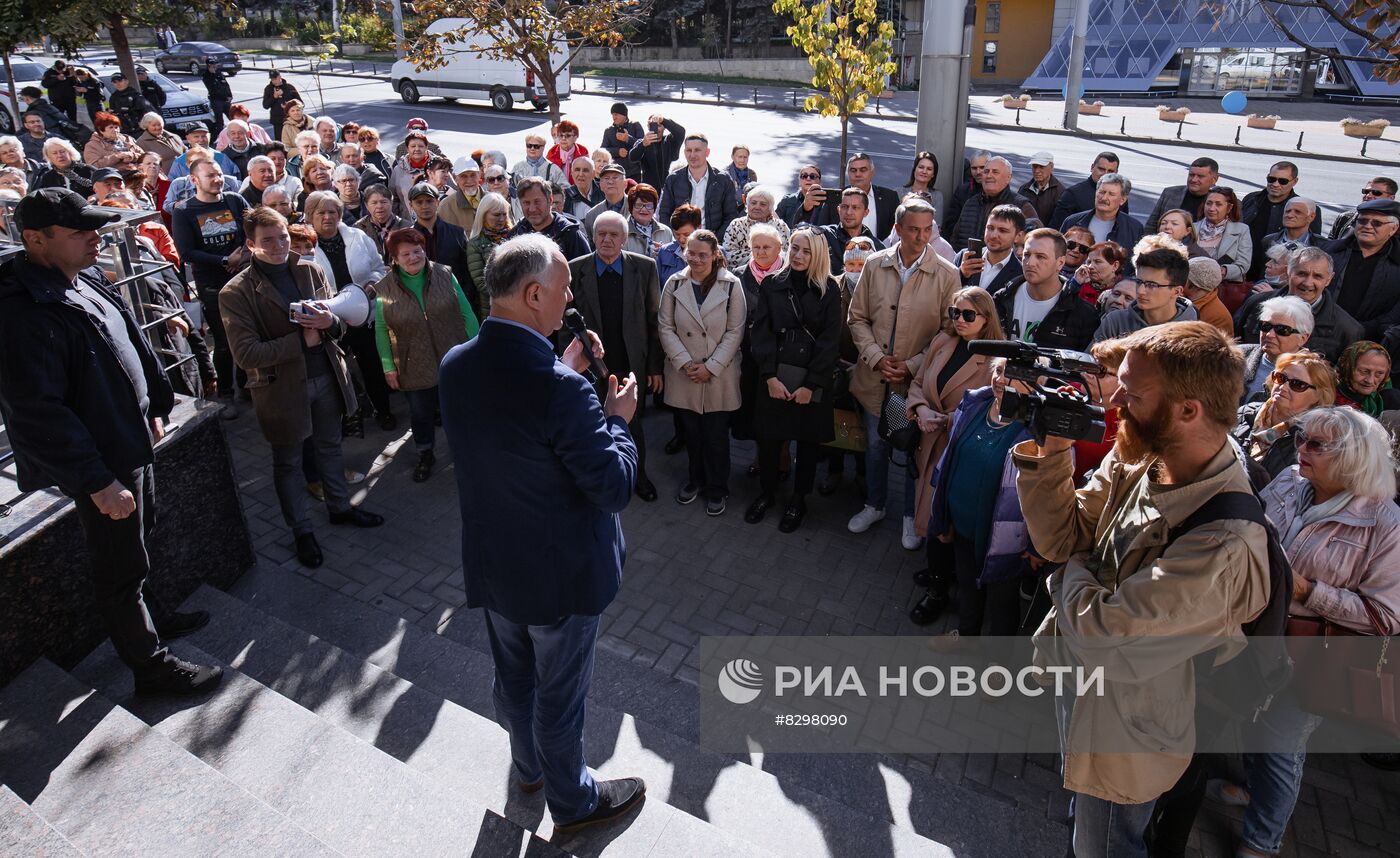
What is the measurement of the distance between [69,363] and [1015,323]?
4865 millimetres

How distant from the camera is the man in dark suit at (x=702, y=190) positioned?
888 centimetres

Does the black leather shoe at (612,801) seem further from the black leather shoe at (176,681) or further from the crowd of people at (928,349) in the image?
the black leather shoe at (176,681)

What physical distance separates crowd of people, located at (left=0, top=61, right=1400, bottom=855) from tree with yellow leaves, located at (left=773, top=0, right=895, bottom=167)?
1911mm

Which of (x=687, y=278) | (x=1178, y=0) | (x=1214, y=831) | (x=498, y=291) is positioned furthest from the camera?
(x=1178, y=0)

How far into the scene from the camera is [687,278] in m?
5.62

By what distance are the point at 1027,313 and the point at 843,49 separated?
5519 mm

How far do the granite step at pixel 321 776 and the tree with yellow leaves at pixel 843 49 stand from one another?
27.5ft

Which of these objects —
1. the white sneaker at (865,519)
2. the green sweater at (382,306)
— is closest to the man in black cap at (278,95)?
the green sweater at (382,306)

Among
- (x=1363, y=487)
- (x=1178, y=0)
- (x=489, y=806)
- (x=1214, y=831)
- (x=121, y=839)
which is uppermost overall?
(x=1178, y=0)

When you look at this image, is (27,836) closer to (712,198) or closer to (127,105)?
(712,198)

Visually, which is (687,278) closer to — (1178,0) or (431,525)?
(431,525)

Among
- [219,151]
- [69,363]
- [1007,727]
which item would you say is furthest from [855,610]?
[219,151]

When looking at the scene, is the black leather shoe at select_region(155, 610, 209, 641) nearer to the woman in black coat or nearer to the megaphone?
the megaphone

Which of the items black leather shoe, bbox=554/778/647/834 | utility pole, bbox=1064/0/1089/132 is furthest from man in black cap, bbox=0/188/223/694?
utility pole, bbox=1064/0/1089/132
